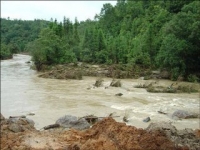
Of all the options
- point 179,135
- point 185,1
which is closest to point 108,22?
point 185,1

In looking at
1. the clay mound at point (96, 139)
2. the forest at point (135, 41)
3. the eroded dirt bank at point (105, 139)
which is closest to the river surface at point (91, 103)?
the eroded dirt bank at point (105, 139)

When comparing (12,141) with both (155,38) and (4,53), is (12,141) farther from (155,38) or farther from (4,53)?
(4,53)

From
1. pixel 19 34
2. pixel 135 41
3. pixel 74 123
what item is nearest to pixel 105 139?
pixel 74 123

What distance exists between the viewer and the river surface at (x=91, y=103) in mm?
18047

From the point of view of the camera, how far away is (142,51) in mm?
46375

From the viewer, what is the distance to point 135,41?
169 feet

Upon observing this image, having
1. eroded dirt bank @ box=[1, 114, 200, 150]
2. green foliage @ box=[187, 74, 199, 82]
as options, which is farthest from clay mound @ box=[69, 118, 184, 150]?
green foliage @ box=[187, 74, 199, 82]

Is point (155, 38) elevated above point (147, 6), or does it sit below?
below

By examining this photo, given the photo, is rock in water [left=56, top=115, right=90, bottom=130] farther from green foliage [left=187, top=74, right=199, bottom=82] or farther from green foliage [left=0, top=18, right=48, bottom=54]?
green foliage [left=0, top=18, right=48, bottom=54]

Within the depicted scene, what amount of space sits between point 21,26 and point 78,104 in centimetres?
11668

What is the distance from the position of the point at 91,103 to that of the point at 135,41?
3078 cm

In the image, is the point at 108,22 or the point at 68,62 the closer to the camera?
the point at 68,62

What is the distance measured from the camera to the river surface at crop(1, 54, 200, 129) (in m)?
18.0

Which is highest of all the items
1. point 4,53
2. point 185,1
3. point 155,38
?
point 185,1
